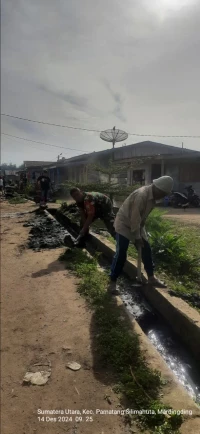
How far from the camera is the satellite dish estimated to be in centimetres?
1633

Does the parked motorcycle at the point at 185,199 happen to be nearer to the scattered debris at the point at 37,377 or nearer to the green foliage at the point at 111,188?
the green foliage at the point at 111,188

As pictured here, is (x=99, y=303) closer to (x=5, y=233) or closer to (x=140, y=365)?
(x=140, y=365)

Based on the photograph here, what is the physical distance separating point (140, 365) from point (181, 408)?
48 centimetres

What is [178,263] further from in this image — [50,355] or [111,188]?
[111,188]

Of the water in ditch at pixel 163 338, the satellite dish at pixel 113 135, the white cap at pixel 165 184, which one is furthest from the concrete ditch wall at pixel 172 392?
the satellite dish at pixel 113 135

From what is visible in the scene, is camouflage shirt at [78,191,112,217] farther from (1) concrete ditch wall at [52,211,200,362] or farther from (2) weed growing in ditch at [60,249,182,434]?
(1) concrete ditch wall at [52,211,200,362]

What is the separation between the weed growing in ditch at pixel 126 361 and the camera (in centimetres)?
179

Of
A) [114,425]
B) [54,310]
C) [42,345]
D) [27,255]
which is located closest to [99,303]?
[54,310]

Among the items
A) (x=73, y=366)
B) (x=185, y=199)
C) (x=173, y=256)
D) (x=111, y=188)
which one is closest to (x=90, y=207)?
(x=173, y=256)

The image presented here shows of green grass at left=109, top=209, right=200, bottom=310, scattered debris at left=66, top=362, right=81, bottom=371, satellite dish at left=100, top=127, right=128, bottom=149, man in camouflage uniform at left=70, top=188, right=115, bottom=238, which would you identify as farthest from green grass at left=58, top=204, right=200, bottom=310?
satellite dish at left=100, top=127, right=128, bottom=149

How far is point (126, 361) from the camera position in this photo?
2373mm

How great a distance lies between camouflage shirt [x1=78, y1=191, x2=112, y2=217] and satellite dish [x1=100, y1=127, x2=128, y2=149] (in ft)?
37.6

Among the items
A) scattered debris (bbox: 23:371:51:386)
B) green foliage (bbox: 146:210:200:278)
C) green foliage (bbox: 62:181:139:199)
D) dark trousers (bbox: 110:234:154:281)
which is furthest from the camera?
green foliage (bbox: 62:181:139:199)

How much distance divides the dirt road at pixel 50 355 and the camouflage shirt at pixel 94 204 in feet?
4.20
